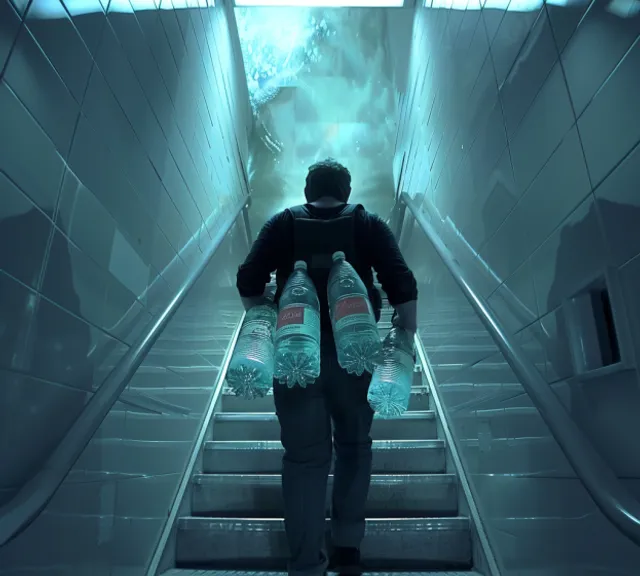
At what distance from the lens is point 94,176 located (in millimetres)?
1251

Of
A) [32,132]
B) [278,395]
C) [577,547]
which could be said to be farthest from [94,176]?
[577,547]

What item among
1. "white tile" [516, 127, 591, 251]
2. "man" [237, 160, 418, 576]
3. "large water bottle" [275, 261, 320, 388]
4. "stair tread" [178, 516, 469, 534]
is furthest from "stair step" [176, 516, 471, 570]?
"white tile" [516, 127, 591, 251]

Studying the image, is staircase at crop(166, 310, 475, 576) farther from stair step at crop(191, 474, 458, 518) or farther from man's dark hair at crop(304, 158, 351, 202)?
man's dark hair at crop(304, 158, 351, 202)

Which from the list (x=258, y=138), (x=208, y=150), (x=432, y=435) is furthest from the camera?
(x=258, y=138)

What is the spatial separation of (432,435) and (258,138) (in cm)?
411

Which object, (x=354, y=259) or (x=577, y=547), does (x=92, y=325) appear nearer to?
(x=354, y=259)

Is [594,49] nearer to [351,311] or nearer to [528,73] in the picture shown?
[528,73]

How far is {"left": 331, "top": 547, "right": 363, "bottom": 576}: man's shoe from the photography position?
1.43 metres

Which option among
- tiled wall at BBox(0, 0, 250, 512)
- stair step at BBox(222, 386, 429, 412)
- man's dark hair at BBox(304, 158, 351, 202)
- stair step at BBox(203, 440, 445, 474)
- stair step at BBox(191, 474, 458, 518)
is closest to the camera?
tiled wall at BBox(0, 0, 250, 512)

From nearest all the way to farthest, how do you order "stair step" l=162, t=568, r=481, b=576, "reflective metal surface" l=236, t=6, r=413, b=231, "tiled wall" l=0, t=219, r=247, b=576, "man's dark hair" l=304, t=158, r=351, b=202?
"tiled wall" l=0, t=219, r=247, b=576, "stair step" l=162, t=568, r=481, b=576, "man's dark hair" l=304, t=158, r=351, b=202, "reflective metal surface" l=236, t=6, r=413, b=231

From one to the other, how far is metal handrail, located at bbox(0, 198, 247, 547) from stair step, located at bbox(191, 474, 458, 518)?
0.75 m

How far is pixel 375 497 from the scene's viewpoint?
6.27ft

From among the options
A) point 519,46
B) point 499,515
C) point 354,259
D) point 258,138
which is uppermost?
point 258,138

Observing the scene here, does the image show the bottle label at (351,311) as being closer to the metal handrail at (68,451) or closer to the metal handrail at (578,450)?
the metal handrail at (578,450)
